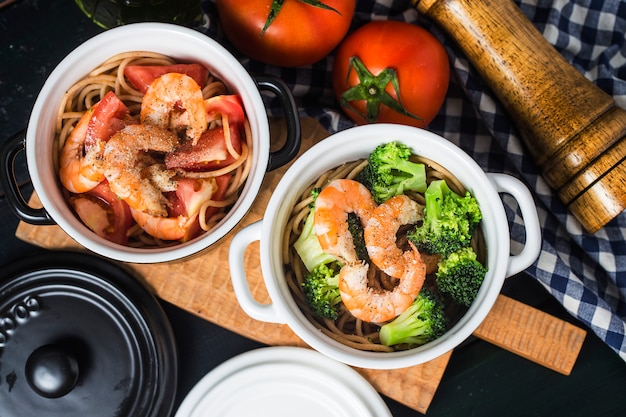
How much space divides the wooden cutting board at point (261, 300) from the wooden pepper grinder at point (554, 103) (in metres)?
0.24

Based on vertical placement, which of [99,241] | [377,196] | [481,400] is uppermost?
[377,196]

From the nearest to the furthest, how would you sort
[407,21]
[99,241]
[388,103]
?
[99,241]
[388,103]
[407,21]

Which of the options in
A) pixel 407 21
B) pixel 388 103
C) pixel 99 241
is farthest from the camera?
pixel 407 21

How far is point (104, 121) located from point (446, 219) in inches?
24.7

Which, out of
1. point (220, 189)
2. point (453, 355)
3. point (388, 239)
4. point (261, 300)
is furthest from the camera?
point (453, 355)

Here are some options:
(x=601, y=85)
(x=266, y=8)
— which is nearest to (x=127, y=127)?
(x=266, y=8)

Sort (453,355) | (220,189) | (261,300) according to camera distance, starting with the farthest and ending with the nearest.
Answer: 1. (453,355)
2. (261,300)
3. (220,189)

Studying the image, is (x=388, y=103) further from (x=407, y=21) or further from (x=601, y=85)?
(x=601, y=85)

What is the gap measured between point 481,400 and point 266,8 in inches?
38.3

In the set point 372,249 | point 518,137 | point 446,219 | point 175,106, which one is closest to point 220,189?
point 175,106

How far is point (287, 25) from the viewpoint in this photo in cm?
123

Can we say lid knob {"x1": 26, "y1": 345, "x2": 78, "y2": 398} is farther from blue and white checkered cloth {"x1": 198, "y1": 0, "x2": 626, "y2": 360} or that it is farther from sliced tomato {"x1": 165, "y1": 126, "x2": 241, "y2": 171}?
blue and white checkered cloth {"x1": 198, "y1": 0, "x2": 626, "y2": 360}

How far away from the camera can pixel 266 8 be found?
1223 millimetres

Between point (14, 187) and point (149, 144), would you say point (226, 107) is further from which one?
point (14, 187)
